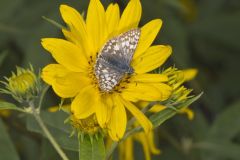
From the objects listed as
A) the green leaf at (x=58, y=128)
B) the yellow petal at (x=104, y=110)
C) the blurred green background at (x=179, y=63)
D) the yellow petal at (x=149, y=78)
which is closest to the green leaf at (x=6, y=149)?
the green leaf at (x=58, y=128)

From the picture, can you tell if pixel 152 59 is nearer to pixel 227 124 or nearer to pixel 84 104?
pixel 84 104

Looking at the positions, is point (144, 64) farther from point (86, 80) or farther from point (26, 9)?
point (26, 9)

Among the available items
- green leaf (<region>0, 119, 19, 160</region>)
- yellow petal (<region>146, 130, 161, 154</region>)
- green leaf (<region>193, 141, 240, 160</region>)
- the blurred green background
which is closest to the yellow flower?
green leaf (<region>0, 119, 19, 160</region>)

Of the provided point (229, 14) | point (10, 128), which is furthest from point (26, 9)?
point (229, 14)

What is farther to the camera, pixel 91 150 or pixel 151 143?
pixel 151 143

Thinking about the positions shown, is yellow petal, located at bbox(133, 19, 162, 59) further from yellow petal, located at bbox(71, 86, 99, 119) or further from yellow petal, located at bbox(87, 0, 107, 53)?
yellow petal, located at bbox(71, 86, 99, 119)

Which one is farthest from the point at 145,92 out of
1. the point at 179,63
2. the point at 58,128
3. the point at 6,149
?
the point at 179,63

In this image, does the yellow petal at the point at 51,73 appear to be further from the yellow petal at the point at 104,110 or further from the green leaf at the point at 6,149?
the green leaf at the point at 6,149
